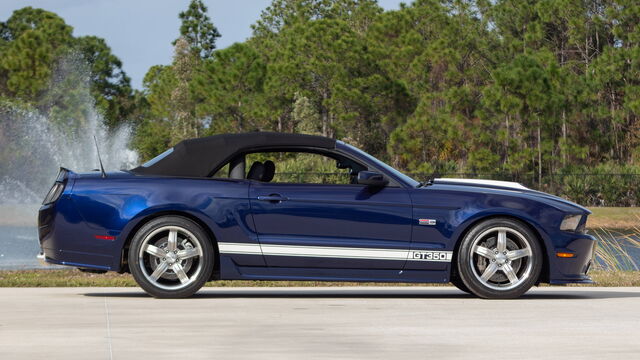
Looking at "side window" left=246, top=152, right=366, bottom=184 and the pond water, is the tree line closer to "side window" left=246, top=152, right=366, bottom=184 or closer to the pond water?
the pond water

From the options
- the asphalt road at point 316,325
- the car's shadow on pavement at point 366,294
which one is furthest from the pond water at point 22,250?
the asphalt road at point 316,325

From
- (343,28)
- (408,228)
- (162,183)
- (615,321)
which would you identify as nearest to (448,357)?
(615,321)

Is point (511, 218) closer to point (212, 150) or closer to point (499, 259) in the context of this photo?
point (499, 259)

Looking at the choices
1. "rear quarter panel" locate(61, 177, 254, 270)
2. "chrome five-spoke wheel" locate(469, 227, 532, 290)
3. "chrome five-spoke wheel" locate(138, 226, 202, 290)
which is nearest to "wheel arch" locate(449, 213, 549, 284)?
"chrome five-spoke wheel" locate(469, 227, 532, 290)

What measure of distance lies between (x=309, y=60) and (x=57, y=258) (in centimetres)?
5092

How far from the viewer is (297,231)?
9.70 metres

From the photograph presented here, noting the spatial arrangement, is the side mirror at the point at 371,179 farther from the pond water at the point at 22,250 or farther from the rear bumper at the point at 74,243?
the pond water at the point at 22,250

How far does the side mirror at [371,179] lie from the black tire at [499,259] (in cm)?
88

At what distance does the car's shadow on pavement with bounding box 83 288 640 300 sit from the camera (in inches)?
409

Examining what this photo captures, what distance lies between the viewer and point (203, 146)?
1004cm

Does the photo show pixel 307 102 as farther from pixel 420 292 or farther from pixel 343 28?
pixel 420 292

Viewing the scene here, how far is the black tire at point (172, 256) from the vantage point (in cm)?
964

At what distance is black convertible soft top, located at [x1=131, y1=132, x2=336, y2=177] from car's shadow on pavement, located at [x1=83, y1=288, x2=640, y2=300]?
3.82 ft

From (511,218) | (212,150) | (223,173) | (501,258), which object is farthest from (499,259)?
(212,150)
